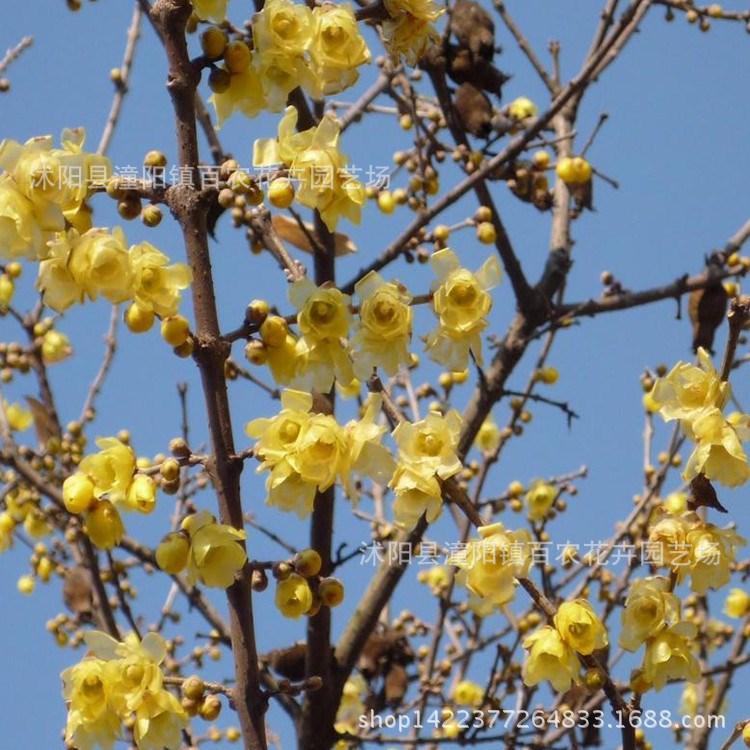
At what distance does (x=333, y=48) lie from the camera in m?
2.34

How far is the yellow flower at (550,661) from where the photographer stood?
2383 millimetres

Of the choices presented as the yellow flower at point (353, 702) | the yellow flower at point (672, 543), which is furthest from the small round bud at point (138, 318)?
the yellow flower at point (353, 702)

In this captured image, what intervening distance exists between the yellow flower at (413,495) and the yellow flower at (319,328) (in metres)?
0.24

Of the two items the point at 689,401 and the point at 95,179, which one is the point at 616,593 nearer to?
the point at 689,401

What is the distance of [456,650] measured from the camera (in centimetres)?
513

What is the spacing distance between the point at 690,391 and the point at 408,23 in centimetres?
105

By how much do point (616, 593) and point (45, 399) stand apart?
2.36m

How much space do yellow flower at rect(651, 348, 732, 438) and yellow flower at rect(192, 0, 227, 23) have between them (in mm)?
1193

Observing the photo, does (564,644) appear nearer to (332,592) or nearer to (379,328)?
(332,592)

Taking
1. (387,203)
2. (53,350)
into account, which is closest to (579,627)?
(387,203)

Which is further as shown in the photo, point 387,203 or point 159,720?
point 387,203

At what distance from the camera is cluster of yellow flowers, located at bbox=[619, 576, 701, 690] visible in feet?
8.00

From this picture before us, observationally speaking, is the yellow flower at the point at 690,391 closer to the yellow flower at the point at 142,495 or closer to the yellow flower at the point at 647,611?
the yellow flower at the point at 647,611

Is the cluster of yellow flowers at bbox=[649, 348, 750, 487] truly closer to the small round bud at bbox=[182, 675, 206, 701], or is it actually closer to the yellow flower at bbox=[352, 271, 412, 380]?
the yellow flower at bbox=[352, 271, 412, 380]
